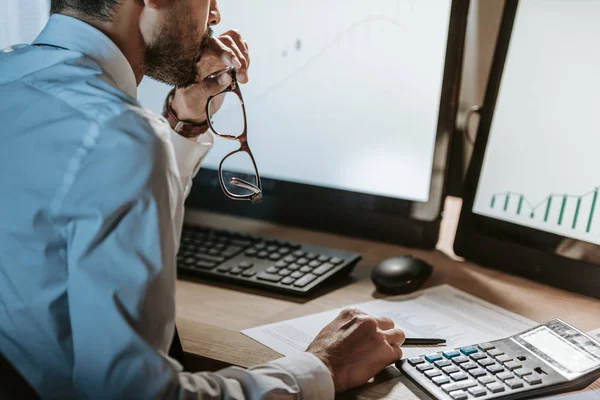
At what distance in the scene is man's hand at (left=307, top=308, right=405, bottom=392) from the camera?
790 mm

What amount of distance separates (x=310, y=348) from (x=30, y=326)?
0.31 m

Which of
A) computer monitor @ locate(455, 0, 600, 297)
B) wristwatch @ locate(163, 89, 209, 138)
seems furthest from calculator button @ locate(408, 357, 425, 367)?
wristwatch @ locate(163, 89, 209, 138)

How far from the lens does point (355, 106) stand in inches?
46.7

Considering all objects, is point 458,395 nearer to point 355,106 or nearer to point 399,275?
point 399,275

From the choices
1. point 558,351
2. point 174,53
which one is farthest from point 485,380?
point 174,53

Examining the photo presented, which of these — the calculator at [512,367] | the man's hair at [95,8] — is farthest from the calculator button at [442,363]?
the man's hair at [95,8]

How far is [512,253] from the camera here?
3.64 feet

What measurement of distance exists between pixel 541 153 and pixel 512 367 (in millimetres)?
395

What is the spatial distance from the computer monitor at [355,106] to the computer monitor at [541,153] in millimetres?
72

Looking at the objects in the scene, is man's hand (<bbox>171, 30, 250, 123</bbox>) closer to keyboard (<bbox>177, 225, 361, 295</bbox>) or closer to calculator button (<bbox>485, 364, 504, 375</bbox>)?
keyboard (<bbox>177, 225, 361, 295</bbox>)

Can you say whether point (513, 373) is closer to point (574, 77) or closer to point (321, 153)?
point (574, 77)

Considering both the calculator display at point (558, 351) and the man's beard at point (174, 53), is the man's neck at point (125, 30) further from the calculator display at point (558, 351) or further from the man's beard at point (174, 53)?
the calculator display at point (558, 351)

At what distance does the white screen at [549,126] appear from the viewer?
3.26 feet

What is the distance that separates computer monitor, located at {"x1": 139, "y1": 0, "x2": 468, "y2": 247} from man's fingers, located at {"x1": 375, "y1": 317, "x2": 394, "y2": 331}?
0.34m
